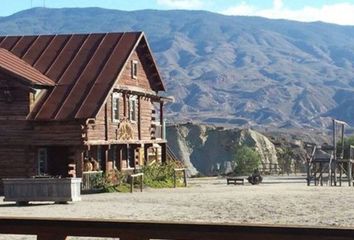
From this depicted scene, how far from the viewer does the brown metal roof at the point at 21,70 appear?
116ft

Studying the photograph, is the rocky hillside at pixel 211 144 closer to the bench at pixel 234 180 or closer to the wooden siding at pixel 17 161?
the bench at pixel 234 180

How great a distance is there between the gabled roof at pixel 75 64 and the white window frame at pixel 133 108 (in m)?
3.00

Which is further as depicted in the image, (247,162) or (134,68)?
(247,162)

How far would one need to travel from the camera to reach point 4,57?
38.7 m

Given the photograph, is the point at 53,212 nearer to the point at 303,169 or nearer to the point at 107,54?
the point at 107,54

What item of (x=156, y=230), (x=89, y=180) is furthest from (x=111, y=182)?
(x=156, y=230)

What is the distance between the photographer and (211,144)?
100188mm

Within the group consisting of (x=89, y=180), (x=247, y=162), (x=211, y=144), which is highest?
(x=211, y=144)

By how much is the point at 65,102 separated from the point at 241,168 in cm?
3846

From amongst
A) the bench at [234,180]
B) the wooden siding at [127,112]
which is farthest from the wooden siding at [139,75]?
the bench at [234,180]

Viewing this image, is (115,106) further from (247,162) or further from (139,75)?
(247,162)

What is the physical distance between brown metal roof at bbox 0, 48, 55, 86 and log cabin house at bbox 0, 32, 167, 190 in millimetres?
46

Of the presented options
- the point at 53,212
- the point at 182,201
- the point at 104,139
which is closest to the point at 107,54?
the point at 104,139

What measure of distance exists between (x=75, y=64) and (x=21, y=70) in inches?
128
